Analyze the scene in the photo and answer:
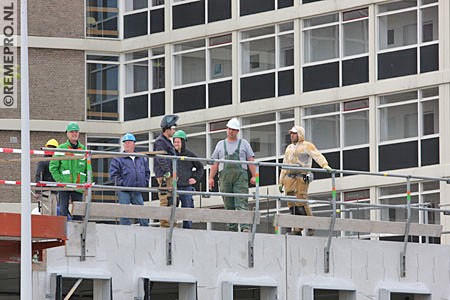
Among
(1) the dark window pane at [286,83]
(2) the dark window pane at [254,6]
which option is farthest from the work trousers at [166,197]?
(2) the dark window pane at [254,6]

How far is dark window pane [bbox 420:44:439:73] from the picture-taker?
46750 mm

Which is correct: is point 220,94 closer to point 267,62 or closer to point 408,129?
point 267,62

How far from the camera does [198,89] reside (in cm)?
5341

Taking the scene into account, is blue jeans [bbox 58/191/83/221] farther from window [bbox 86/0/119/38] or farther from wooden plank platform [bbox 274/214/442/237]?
window [bbox 86/0/119/38]

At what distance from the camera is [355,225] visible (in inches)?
1163

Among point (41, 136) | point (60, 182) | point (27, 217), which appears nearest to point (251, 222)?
point (60, 182)

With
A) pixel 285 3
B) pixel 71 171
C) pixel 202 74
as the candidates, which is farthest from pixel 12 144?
pixel 71 171

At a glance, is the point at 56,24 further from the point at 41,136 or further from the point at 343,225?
the point at 343,225

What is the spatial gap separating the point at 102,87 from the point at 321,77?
10.3 meters

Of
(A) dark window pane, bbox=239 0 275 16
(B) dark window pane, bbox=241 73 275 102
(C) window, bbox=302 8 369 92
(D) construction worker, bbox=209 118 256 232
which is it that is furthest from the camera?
(A) dark window pane, bbox=239 0 275 16

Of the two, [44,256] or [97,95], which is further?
[97,95]

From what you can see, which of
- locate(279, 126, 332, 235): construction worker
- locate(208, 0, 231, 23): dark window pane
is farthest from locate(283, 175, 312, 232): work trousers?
locate(208, 0, 231, 23): dark window pane

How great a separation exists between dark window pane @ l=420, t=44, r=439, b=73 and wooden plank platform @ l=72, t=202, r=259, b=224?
20.2 m

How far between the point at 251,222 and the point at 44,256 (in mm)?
4128
